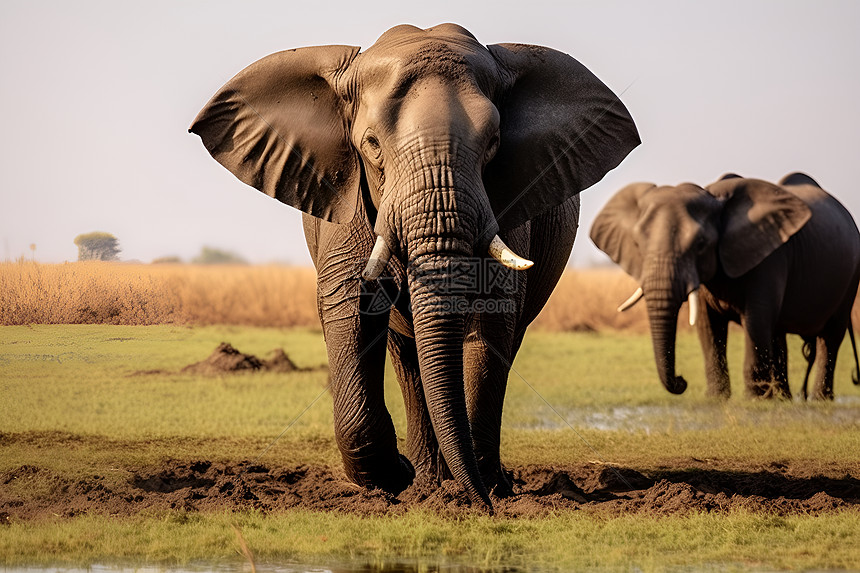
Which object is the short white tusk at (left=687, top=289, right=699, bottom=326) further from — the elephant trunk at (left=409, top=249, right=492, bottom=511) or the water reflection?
the water reflection

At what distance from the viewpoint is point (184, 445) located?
10367 millimetres

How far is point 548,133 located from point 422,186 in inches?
61.3

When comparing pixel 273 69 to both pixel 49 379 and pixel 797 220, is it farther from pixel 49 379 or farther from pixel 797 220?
pixel 797 220

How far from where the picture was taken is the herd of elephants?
6.19 m

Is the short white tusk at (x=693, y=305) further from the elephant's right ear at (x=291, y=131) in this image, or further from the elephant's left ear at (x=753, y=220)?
the elephant's right ear at (x=291, y=131)

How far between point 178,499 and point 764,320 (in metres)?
9.58

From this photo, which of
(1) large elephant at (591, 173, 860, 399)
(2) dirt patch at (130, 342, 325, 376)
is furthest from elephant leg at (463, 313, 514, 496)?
(2) dirt patch at (130, 342, 325, 376)

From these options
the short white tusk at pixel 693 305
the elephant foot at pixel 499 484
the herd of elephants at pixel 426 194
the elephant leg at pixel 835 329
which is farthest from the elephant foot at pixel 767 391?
the elephant foot at pixel 499 484

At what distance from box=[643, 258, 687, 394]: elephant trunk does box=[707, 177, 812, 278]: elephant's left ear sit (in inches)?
40.4

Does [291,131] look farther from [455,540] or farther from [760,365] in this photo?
[760,365]

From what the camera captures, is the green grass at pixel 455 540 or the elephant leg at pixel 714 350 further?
the elephant leg at pixel 714 350

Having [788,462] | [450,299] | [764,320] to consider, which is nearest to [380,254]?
[450,299]

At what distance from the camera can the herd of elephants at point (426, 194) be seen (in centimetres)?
619

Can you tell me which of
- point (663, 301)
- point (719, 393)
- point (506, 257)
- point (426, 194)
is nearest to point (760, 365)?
point (719, 393)
